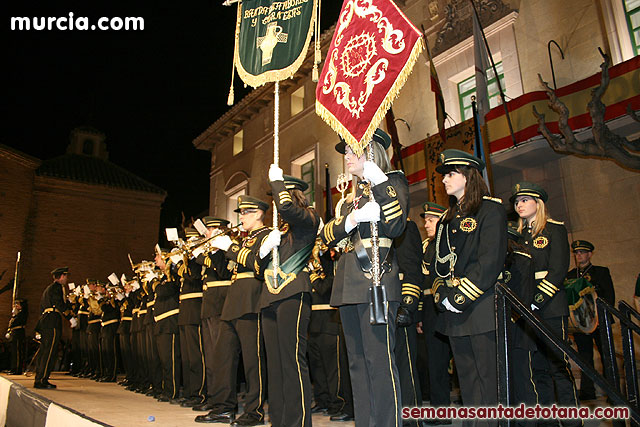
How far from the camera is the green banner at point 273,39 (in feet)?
16.6

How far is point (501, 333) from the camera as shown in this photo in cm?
274

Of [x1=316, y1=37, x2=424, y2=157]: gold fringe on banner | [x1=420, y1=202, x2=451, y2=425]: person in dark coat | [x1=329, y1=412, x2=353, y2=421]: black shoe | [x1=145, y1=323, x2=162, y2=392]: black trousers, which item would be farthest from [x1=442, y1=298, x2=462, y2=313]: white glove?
[x1=145, y1=323, x2=162, y2=392]: black trousers

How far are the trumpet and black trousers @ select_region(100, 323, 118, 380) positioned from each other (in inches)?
211

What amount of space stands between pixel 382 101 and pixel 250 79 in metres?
2.21

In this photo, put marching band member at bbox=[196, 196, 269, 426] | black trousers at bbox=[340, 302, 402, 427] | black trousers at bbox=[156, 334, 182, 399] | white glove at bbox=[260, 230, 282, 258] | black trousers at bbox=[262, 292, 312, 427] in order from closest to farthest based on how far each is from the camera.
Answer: black trousers at bbox=[340, 302, 402, 427] → black trousers at bbox=[262, 292, 312, 427] → white glove at bbox=[260, 230, 282, 258] → marching band member at bbox=[196, 196, 269, 426] → black trousers at bbox=[156, 334, 182, 399]

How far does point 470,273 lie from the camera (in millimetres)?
3209

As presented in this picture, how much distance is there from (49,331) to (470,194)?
848 cm

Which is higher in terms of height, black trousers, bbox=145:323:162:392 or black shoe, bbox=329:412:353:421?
black trousers, bbox=145:323:162:392

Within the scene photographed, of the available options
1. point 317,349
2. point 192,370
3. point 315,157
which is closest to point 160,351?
point 192,370

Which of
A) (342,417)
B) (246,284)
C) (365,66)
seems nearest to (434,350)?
(342,417)

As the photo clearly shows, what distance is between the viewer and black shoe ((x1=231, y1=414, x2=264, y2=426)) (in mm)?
4500

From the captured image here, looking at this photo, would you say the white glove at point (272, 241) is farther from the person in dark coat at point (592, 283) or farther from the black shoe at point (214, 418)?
the person in dark coat at point (592, 283)

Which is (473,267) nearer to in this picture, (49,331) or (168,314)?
(168,314)

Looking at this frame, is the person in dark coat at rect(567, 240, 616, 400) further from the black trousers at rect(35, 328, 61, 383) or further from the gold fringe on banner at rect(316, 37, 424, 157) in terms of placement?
the black trousers at rect(35, 328, 61, 383)
